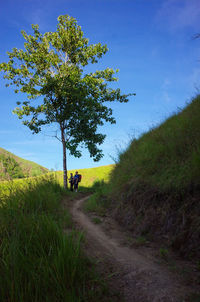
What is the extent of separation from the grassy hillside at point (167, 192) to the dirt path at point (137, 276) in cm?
97

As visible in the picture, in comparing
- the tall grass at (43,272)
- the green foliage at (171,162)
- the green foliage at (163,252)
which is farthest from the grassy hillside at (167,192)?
the tall grass at (43,272)

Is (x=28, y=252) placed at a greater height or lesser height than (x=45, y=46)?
lesser

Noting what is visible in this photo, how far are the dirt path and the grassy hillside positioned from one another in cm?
97

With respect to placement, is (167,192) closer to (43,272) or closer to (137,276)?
(137,276)

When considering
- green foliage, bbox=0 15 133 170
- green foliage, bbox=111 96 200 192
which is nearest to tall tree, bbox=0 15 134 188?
green foliage, bbox=0 15 133 170

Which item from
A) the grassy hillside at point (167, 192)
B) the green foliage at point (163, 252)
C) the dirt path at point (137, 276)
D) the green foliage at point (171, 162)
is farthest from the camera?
the green foliage at point (171, 162)

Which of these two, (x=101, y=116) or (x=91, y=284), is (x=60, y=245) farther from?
(x=101, y=116)

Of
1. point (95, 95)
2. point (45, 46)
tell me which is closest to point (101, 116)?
point (95, 95)

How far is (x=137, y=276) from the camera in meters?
3.36

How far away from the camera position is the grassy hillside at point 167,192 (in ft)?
14.5

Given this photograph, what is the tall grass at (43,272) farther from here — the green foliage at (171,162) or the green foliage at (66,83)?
the green foliage at (66,83)

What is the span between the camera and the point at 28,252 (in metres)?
3.16

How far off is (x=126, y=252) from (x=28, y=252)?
2533 mm

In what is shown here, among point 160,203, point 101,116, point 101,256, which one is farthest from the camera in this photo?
point 101,116
